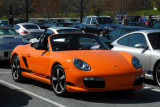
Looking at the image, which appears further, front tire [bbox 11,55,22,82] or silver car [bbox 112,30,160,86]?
front tire [bbox 11,55,22,82]

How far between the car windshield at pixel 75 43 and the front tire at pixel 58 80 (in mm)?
702

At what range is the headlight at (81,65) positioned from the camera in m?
7.19

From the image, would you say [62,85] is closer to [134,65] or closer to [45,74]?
[45,74]

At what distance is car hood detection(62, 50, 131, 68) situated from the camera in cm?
738

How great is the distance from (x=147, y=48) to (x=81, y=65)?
8.83ft

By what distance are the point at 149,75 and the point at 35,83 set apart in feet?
8.98

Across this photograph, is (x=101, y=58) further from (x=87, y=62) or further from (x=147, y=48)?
(x=147, y=48)

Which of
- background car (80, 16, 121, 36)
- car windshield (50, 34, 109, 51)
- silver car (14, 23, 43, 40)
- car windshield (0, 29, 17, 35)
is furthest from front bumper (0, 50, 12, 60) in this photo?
silver car (14, 23, 43, 40)

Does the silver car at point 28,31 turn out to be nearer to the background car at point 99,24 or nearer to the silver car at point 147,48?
the background car at point 99,24

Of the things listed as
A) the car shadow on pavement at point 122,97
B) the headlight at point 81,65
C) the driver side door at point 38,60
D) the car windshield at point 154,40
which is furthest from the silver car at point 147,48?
the driver side door at point 38,60

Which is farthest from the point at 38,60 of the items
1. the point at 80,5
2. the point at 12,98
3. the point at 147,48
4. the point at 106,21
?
the point at 80,5

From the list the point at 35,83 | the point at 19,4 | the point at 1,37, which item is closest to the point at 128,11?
the point at 19,4

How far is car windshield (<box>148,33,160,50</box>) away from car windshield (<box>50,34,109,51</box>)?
1.42 m

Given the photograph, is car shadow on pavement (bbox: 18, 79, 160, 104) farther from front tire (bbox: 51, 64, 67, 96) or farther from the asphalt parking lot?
front tire (bbox: 51, 64, 67, 96)
